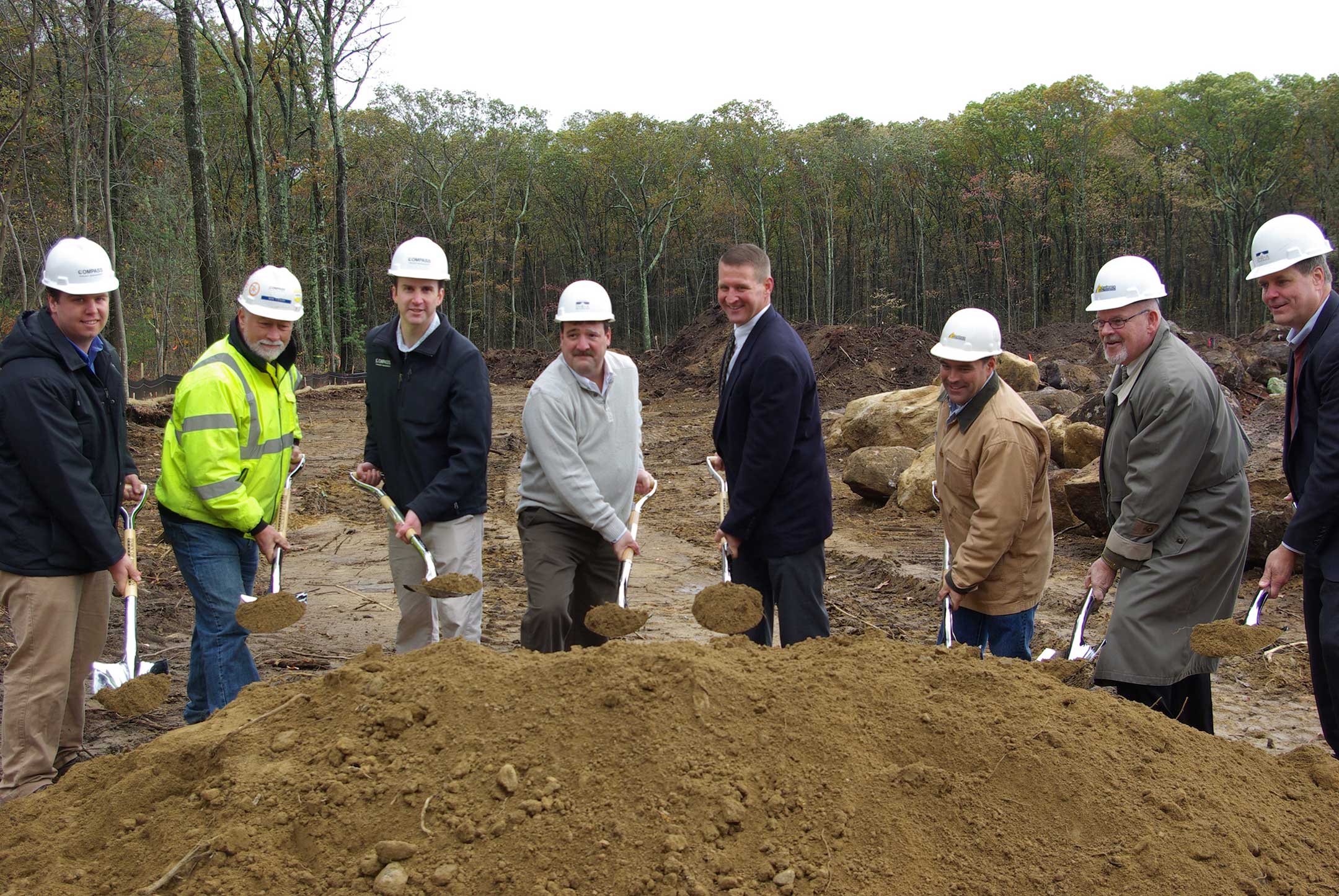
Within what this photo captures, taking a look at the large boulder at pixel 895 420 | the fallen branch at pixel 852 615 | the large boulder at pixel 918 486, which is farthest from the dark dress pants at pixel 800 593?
the large boulder at pixel 895 420

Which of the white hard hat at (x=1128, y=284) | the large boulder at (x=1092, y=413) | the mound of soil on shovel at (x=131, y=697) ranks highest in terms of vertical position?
the white hard hat at (x=1128, y=284)

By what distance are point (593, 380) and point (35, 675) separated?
2.60m

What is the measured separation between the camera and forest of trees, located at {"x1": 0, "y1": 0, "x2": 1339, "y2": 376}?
84.6 ft

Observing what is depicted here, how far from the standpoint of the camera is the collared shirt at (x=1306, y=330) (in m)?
3.64

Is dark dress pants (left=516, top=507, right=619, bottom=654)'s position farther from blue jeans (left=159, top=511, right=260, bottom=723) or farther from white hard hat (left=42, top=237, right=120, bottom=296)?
white hard hat (left=42, top=237, right=120, bottom=296)

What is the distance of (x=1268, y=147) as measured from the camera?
36969mm

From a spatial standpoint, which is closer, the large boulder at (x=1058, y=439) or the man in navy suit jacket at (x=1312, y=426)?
the man in navy suit jacket at (x=1312, y=426)

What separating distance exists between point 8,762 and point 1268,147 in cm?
4443

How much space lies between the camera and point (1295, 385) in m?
3.75

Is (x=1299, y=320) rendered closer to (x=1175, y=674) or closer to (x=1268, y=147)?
(x=1175, y=674)

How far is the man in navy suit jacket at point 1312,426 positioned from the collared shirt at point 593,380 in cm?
269

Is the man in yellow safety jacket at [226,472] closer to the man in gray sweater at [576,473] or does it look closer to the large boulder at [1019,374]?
the man in gray sweater at [576,473]

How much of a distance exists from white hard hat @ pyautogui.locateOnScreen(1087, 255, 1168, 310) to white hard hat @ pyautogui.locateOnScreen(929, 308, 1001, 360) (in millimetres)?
413

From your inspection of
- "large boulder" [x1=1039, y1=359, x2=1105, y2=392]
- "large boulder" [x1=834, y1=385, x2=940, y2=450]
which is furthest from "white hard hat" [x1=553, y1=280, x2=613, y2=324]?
"large boulder" [x1=1039, y1=359, x2=1105, y2=392]
